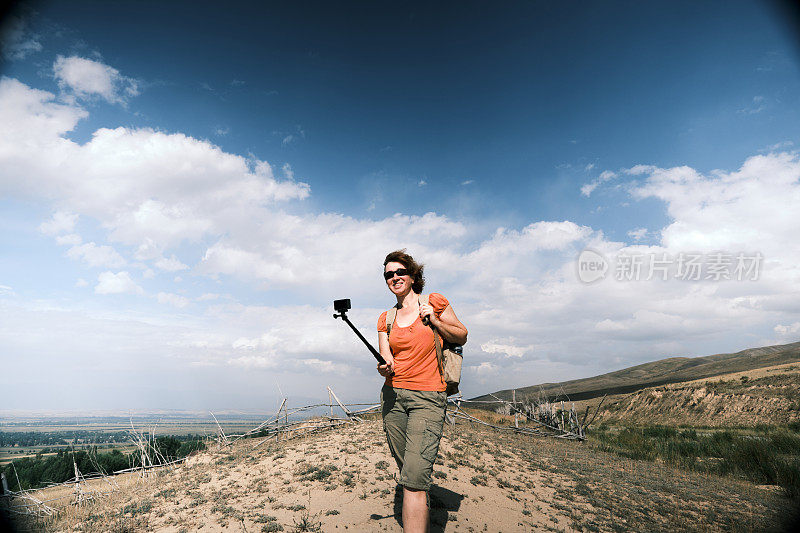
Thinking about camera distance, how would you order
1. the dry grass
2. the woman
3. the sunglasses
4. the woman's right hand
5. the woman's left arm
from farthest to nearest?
1. the dry grass
2. the sunglasses
3. the woman's right hand
4. the woman's left arm
5. the woman

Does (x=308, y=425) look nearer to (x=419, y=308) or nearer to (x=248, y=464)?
(x=248, y=464)

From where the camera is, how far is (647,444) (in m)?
14.8

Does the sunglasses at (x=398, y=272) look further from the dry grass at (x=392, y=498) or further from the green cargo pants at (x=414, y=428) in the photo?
the dry grass at (x=392, y=498)

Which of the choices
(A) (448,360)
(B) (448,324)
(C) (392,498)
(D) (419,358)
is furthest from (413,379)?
(C) (392,498)

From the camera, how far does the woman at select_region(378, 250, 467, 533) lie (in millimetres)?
2840

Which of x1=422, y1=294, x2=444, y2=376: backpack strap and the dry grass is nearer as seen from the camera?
x1=422, y1=294, x2=444, y2=376: backpack strap

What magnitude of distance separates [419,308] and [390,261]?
1.69ft

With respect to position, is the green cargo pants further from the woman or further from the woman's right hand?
the woman's right hand

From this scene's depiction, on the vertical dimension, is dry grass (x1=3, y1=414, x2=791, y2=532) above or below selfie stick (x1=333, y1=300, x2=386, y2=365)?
below

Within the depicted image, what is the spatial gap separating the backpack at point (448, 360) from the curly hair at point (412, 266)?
291mm

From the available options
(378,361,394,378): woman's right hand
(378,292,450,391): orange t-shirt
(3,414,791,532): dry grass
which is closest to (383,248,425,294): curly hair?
(378,292,450,391): orange t-shirt

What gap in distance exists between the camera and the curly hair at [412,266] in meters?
3.42

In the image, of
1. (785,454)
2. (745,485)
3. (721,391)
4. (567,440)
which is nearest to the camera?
(745,485)

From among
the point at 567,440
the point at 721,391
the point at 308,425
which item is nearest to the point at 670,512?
the point at 308,425
